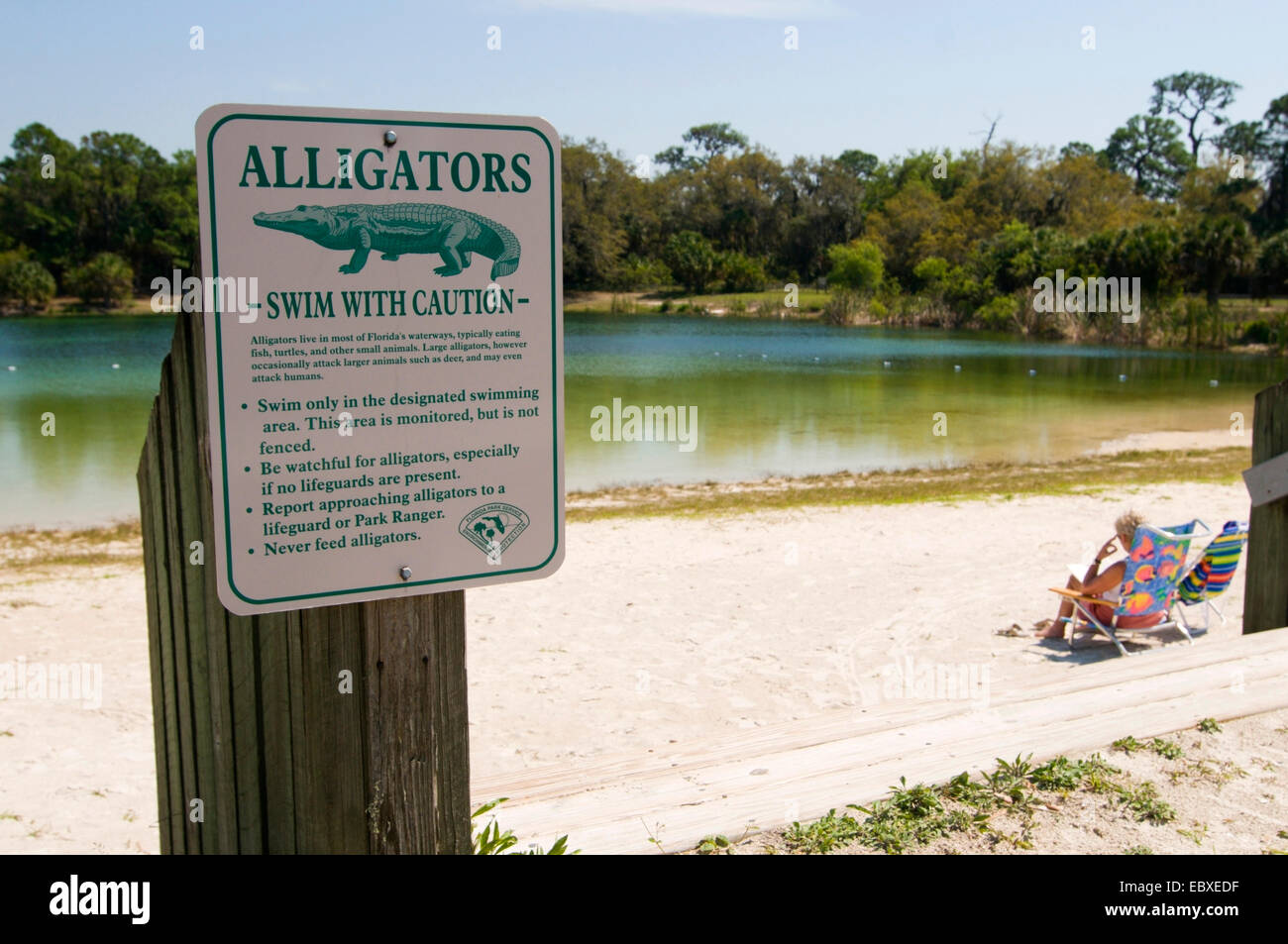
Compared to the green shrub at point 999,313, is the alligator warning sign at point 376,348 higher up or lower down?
lower down

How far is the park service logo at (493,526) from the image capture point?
191 centimetres

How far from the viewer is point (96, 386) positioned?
31.8 m

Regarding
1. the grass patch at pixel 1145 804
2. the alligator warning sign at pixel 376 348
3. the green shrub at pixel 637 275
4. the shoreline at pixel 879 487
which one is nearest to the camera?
the alligator warning sign at pixel 376 348

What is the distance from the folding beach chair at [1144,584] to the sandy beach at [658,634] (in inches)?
10.2

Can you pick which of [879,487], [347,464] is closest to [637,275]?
[879,487]

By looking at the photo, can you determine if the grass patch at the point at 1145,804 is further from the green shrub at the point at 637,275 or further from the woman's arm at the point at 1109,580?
the green shrub at the point at 637,275

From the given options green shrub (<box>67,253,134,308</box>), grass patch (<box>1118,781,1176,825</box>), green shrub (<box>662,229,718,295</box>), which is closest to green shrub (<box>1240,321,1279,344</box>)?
grass patch (<box>1118,781,1176,825</box>)

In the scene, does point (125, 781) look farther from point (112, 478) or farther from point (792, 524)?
point (112, 478)

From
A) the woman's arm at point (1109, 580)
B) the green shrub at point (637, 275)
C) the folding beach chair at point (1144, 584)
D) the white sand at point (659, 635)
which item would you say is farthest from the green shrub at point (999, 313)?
the woman's arm at point (1109, 580)

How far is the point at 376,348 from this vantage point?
1.77m

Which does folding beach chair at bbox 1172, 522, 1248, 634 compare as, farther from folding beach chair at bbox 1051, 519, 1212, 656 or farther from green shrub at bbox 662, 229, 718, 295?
green shrub at bbox 662, 229, 718, 295

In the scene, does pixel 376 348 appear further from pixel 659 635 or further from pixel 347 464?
pixel 659 635

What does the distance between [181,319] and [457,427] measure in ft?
1.59

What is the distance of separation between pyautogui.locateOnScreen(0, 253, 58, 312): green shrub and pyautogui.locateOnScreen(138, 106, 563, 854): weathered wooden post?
3452 inches
